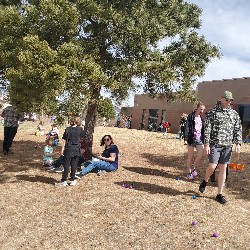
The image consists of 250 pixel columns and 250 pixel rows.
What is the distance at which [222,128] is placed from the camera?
700 centimetres

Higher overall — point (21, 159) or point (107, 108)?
point (107, 108)

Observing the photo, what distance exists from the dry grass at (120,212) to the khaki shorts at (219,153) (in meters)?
0.94

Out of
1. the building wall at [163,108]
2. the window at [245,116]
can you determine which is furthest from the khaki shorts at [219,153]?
the building wall at [163,108]

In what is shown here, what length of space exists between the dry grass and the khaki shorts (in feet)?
3.09

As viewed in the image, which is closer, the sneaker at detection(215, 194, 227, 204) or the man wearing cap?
the man wearing cap

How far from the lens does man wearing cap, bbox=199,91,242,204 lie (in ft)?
22.8

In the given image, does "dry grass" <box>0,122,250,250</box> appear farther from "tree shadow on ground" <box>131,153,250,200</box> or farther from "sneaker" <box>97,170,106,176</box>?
"sneaker" <box>97,170,106,176</box>

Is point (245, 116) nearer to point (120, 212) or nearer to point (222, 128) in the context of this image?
point (222, 128)

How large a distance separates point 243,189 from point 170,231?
3335mm

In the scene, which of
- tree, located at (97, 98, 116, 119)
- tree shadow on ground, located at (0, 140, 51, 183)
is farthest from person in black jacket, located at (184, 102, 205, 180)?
tree shadow on ground, located at (0, 140, 51, 183)

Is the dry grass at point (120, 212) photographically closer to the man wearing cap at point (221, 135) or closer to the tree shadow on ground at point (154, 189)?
the tree shadow on ground at point (154, 189)

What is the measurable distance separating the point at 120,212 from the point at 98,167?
288cm

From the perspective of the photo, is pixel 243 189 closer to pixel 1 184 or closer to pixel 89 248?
pixel 89 248

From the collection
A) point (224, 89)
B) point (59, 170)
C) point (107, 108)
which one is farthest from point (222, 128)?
point (224, 89)
